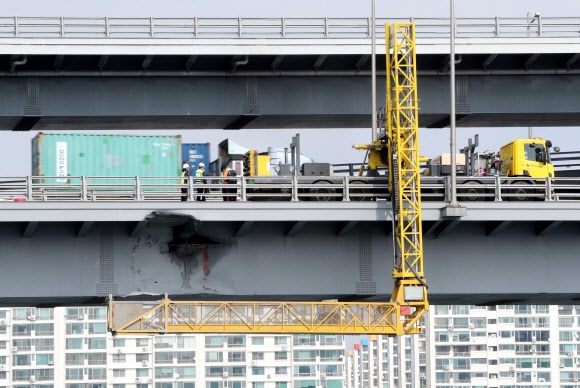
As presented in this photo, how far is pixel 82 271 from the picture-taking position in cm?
4147

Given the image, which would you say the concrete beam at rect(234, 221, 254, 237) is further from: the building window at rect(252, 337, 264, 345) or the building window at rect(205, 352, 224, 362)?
the building window at rect(252, 337, 264, 345)

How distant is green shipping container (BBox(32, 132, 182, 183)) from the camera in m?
51.0

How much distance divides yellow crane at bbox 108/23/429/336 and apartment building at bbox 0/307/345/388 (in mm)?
131257

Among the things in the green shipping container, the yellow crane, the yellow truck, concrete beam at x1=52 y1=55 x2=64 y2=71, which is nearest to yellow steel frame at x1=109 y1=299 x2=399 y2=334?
the yellow crane

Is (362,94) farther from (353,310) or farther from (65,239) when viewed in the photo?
(65,239)

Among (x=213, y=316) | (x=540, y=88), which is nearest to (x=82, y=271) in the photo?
(x=213, y=316)

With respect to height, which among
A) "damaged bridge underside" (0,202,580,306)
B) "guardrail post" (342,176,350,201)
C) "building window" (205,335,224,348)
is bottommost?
"building window" (205,335,224,348)

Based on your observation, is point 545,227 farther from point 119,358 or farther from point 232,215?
point 119,358

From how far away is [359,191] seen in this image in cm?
4553

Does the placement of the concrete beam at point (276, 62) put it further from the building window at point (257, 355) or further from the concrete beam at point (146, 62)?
the building window at point (257, 355)

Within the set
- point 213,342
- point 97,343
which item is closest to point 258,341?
point 213,342

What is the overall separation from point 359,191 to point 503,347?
151340mm

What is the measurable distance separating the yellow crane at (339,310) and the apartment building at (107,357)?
431 ft

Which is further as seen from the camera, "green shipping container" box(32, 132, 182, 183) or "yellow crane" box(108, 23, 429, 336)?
"green shipping container" box(32, 132, 182, 183)
